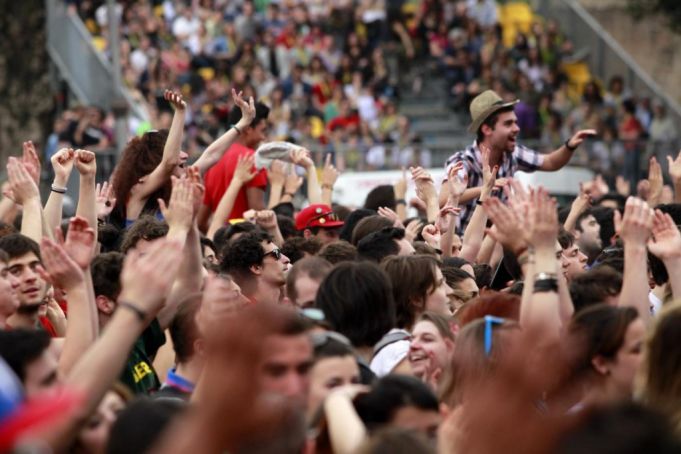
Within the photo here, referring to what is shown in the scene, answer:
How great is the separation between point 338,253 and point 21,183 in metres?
1.75

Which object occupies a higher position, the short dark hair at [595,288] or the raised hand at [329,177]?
the short dark hair at [595,288]

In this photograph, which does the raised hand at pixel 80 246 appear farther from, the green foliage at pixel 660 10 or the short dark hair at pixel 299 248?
the green foliage at pixel 660 10

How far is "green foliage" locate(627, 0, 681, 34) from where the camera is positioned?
100 feet

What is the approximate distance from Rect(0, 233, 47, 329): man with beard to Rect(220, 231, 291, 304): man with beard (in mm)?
1343

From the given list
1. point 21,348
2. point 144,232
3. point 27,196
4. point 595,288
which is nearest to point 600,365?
point 595,288

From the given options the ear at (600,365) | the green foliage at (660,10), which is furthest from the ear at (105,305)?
the green foliage at (660,10)

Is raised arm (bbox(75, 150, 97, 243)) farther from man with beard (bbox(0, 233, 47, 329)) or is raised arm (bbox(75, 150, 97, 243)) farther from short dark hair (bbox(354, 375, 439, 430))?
short dark hair (bbox(354, 375, 439, 430))

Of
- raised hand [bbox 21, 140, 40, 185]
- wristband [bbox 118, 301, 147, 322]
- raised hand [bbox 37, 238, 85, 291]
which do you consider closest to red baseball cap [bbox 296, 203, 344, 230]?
raised hand [bbox 21, 140, 40, 185]

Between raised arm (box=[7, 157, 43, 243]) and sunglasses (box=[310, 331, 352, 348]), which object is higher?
sunglasses (box=[310, 331, 352, 348])

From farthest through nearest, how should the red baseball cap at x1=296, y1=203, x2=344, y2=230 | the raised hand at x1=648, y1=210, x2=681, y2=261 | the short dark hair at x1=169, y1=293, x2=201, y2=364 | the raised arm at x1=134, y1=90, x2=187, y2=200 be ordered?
the red baseball cap at x1=296, y1=203, x2=344, y2=230 → the raised arm at x1=134, y1=90, x2=187, y2=200 → the raised hand at x1=648, y1=210, x2=681, y2=261 → the short dark hair at x1=169, y1=293, x2=201, y2=364

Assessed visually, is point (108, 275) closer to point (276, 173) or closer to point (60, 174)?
point (60, 174)

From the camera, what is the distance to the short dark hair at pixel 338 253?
9.21 meters

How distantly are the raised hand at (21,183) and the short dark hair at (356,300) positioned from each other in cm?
224

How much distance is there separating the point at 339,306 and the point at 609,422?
3.26 metres
